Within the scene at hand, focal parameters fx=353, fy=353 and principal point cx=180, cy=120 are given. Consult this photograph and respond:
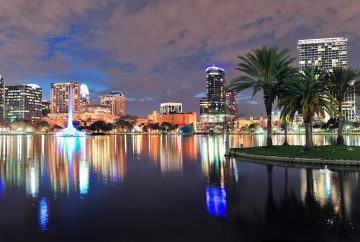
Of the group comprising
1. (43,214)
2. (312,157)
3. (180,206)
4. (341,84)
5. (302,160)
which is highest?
(341,84)

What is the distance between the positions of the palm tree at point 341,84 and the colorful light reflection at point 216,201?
29744 millimetres

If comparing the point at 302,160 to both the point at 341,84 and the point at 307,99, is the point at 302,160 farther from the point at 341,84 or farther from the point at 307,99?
the point at 341,84

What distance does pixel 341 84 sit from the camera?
43750 mm

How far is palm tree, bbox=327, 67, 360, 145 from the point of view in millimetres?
43219

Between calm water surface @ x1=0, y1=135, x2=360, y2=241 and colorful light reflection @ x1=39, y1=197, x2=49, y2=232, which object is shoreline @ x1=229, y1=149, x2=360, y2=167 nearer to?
calm water surface @ x1=0, y1=135, x2=360, y2=241

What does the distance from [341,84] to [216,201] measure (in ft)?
112

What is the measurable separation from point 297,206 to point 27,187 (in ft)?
48.2

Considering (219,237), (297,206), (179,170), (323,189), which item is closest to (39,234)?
(219,237)

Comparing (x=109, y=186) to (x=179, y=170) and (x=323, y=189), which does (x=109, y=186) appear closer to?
(x=179, y=170)

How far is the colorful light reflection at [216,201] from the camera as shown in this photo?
14.3 meters

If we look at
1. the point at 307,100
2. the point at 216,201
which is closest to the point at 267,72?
the point at 307,100

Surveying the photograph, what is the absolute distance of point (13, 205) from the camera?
51.7 feet

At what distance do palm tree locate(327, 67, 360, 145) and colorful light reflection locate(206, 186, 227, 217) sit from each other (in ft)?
97.6

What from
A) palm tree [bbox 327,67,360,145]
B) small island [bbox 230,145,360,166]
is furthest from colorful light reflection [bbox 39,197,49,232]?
palm tree [bbox 327,67,360,145]
